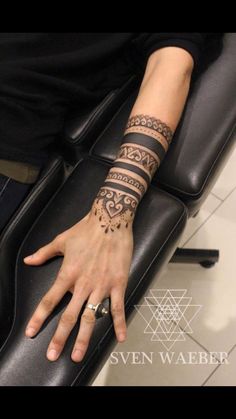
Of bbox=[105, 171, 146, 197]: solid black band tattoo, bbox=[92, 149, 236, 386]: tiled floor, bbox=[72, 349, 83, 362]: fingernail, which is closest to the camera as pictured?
bbox=[72, 349, 83, 362]: fingernail

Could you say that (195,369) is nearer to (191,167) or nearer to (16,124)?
(191,167)

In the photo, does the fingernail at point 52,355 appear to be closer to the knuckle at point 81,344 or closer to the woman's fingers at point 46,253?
the knuckle at point 81,344

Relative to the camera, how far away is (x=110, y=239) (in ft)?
2.27

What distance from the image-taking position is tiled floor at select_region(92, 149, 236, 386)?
3.72ft

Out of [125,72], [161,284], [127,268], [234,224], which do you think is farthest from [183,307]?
[125,72]

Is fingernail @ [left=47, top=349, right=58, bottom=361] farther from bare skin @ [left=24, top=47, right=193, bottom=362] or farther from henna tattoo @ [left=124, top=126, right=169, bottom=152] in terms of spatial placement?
henna tattoo @ [left=124, top=126, right=169, bottom=152]

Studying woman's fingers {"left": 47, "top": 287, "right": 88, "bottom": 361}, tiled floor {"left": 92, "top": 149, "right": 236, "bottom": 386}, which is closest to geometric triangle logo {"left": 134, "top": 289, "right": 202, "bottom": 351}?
tiled floor {"left": 92, "top": 149, "right": 236, "bottom": 386}

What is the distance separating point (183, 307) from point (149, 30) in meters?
0.83

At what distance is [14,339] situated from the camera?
0.66 m

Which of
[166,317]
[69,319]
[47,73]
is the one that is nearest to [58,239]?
[69,319]

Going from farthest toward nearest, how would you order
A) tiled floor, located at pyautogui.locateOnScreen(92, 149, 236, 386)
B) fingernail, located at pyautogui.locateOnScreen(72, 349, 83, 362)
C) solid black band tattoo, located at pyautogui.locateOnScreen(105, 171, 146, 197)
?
tiled floor, located at pyautogui.locateOnScreen(92, 149, 236, 386)
solid black band tattoo, located at pyautogui.locateOnScreen(105, 171, 146, 197)
fingernail, located at pyautogui.locateOnScreen(72, 349, 83, 362)

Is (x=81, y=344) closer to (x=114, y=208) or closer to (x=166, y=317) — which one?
(x=114, y=208)

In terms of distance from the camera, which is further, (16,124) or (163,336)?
(163,336)
